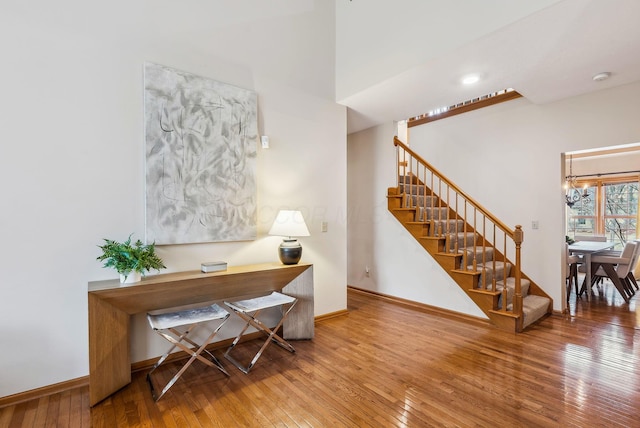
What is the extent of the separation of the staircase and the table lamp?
1.84 m

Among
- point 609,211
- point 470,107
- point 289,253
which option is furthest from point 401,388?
point 609,211

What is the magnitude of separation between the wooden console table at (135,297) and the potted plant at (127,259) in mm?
82

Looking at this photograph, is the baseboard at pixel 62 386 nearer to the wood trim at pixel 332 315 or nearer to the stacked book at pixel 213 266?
the stacked book at pixel 213 266

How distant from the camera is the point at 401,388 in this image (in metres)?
2.23

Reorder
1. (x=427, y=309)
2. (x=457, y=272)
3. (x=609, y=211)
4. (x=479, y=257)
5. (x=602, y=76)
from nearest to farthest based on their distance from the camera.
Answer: (x=602, y=76)
(x=457, y=272)
(x=427, y=309)
(x=479, y=257)
(x=609, y=211)

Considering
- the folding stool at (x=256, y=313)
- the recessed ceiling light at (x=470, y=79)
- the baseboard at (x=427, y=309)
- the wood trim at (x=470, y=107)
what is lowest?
the baseboard at (x=427, y=309)

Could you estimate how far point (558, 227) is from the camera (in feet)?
12.5

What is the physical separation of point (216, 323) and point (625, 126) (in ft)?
15.6

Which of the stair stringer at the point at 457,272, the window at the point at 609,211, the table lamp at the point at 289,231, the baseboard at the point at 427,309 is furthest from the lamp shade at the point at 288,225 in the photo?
the window at the point at 609,211

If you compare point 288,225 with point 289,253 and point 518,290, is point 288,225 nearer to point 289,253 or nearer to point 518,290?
point 289,253

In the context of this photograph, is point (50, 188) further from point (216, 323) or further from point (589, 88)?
point (589, 88)

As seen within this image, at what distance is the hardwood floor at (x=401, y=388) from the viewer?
6.26 feet

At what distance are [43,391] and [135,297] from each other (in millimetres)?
877

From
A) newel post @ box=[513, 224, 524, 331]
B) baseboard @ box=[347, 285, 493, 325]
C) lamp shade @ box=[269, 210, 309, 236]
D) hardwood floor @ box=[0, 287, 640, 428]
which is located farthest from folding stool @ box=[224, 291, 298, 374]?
newel post @ box=[513, 224, 524, 331]
